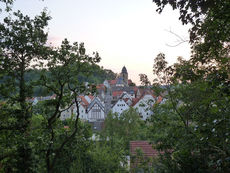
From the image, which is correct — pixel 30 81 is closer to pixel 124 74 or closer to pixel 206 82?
pixel 206 82

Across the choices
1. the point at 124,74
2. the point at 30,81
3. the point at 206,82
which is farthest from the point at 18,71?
the point at 124,74

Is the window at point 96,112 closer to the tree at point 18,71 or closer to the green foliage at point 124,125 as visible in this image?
the green foliage at point 124,125

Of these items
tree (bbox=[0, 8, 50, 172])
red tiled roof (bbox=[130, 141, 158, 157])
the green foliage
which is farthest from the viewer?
the green foliage

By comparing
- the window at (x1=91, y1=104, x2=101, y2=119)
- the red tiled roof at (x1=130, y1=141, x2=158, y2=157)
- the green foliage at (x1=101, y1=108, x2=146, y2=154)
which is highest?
the window at (x1=91, y1=104, x2=101, y2=119)

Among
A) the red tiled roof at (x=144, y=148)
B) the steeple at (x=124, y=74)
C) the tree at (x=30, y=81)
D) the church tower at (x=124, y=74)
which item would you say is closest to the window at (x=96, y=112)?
the steeple at (x=124, y=74)

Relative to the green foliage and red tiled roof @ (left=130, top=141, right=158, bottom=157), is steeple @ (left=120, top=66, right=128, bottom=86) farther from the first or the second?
red tiled roof @ (left=130, top=141, right=158, bottom=157)

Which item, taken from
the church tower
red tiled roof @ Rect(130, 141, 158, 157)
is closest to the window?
the church tower

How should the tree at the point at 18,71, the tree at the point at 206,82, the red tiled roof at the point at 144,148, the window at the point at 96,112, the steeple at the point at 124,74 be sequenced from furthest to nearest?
the steeple at the point at 124,74
the window at the point at 96,112
the red tiled roof at the point at 144,148
the tree at the point at 18,71
the tree at the point at 206,82

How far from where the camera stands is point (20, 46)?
845 cm

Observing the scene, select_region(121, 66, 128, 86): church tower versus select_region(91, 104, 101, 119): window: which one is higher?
select_region(121, 66, 128, 86): church tower

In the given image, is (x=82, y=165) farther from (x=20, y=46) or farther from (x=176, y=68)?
(x=176, y=68)

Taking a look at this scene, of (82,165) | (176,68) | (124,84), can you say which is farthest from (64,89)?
(124,84)

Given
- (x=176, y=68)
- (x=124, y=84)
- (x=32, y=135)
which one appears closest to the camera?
(x=176, y=68)

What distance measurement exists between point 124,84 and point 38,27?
104024 millimetres
